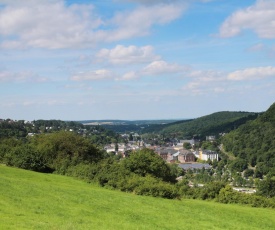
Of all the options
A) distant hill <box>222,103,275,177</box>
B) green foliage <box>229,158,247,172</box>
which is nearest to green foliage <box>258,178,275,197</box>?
distant hill <box>222,103,275,177</box>

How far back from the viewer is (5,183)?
994 inches

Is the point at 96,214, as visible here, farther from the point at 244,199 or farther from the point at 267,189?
the point at 267,189

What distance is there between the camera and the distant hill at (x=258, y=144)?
14912cm

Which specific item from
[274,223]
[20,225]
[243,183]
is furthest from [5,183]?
[243,183]

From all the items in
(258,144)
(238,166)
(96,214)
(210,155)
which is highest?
(96,214)

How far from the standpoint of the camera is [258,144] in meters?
171

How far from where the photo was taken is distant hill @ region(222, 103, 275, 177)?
149 m

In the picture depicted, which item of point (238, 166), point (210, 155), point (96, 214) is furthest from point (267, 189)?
point (210, 155)

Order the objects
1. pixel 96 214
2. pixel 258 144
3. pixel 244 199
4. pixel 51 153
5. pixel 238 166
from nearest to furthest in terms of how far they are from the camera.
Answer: pixel 96 214, pixel 244 199, pixel 51 153, pixel 238 166, pixel 258 144

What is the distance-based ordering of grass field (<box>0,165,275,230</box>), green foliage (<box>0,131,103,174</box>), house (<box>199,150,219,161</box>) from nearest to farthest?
1. grass field (<box>0,165,275,230</box>)
2. green foliage (<box>0,131,103,174</box>)
3. house (<box>199,150,219,161</box>)

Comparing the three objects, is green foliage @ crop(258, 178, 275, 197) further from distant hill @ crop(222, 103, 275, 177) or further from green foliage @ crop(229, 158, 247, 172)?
green foliage @ crop(229, 158, 247, 172)

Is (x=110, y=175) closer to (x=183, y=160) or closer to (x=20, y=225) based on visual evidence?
(x=20, y=225)

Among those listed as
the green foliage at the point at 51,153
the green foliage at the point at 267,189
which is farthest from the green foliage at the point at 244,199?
the green foliage at the point at 267,189

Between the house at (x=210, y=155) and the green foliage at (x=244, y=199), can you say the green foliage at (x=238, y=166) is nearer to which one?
the house at (x=210, y=155)
